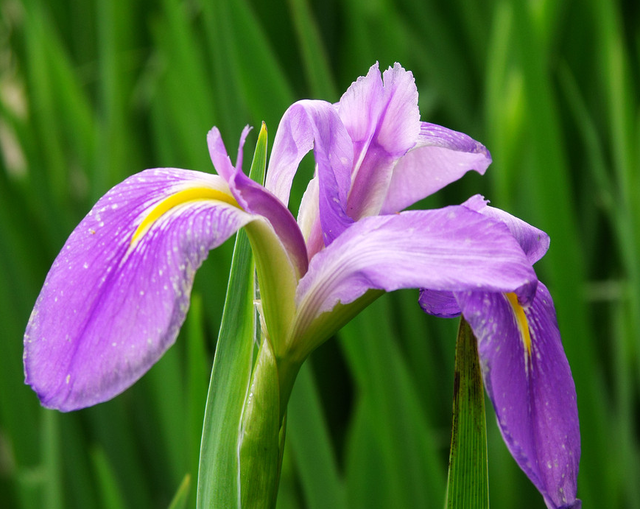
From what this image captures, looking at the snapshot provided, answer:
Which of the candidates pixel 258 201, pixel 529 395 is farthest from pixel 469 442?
pixel 258 201

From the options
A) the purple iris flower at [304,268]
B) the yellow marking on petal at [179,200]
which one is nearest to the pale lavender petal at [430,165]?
the purple iris flower at [304,268]

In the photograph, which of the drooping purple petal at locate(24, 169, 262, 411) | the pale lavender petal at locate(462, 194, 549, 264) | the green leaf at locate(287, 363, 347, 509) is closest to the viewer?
the drooping purple petal at locate(24, 169, 262, 411)

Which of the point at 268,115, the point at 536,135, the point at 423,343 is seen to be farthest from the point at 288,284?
the point at 423,343

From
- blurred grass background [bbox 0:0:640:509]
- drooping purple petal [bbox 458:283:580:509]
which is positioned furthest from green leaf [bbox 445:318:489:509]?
blurred grass background [bbox 0:0:640:509]

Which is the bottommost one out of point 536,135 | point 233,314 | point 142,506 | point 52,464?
point 142,506

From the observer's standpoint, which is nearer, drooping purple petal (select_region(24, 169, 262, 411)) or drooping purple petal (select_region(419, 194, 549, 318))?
drooping purple petal (select_region(24, 169, 262, 411))

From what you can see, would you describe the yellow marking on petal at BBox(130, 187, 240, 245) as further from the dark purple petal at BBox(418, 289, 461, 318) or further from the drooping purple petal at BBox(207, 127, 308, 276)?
the dark purple petal at BBox(418, 289, 461, 318)

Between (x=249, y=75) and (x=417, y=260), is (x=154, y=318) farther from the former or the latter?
(x=249, y=75)

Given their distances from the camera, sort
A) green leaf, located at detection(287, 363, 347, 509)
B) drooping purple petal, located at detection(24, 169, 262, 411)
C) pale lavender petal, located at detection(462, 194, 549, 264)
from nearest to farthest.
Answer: drooping purple petal, located at detection(24, 169, 262, 411)
pale lavender petal, located at detection(462, 194, 549, 264)
green leaf, located at detection(287, 363, 347, 509)
